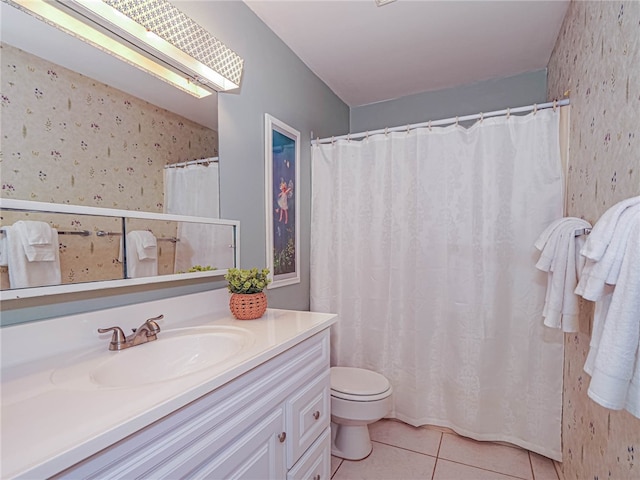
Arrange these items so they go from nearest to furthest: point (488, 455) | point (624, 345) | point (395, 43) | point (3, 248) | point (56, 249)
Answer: point (624, 345)
point (3, 248)
point (56, 249)
point (488, 455)
point (395, 43)

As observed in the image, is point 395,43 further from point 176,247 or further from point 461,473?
point 461,473

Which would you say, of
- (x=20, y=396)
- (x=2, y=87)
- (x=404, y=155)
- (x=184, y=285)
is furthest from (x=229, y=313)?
(x=404, y=155)

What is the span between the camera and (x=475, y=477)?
1590 millimetres

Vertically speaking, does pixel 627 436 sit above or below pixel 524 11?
below

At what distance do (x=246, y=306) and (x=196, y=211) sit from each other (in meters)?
0.47

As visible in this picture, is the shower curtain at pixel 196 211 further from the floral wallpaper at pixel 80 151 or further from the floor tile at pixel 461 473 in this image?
the floor tile at pixel 461 473

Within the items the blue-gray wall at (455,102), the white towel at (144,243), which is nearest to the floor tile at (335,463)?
the white towel at (144,243)

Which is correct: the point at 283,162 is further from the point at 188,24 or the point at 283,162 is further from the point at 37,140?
the point at 37,140

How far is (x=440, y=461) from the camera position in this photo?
5.60 ft

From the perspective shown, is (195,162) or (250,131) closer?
(195,162)

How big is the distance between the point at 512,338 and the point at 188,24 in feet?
7.09

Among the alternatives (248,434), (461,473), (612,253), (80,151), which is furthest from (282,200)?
(461,473)

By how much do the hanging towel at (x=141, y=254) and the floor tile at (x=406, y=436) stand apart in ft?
5.39

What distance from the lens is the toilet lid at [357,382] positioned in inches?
66.4
